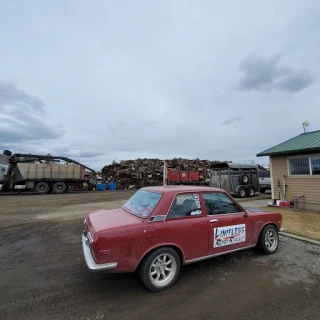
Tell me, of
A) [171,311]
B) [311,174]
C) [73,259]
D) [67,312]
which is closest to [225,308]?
[171,311]

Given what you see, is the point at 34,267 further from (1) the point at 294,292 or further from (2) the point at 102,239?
(1) the point at 294,292

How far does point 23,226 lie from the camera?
7332mm

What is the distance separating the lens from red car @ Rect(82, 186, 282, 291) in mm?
3008

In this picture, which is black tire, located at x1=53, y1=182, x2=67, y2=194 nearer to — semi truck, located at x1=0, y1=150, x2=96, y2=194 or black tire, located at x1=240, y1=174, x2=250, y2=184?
semi truck, located at x1=0, y1=150, x2=96, y2=194

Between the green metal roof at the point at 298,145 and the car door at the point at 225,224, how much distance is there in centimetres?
733

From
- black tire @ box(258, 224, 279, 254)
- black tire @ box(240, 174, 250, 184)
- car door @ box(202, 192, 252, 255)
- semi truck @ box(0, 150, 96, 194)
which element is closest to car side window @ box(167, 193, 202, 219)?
car door @ box(202, 192, 252, 255)

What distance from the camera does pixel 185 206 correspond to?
3783 millimetres

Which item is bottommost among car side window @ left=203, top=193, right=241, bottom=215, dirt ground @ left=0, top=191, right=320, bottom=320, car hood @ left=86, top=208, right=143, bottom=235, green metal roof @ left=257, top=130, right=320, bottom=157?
dirt ground @ left=0, top=191, right=320, bottom=320

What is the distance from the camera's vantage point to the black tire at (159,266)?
10.2 ft

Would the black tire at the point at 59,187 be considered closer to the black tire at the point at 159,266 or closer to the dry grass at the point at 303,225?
the dry grass at the point at 303,225

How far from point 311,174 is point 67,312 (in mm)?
10957

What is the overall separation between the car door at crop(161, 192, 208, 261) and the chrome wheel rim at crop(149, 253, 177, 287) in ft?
0.81

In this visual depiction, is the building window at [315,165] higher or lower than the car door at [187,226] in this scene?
higher

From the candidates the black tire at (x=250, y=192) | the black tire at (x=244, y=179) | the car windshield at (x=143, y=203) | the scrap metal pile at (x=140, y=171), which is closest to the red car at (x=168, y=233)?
the car windshield at (x=143, y=203)
